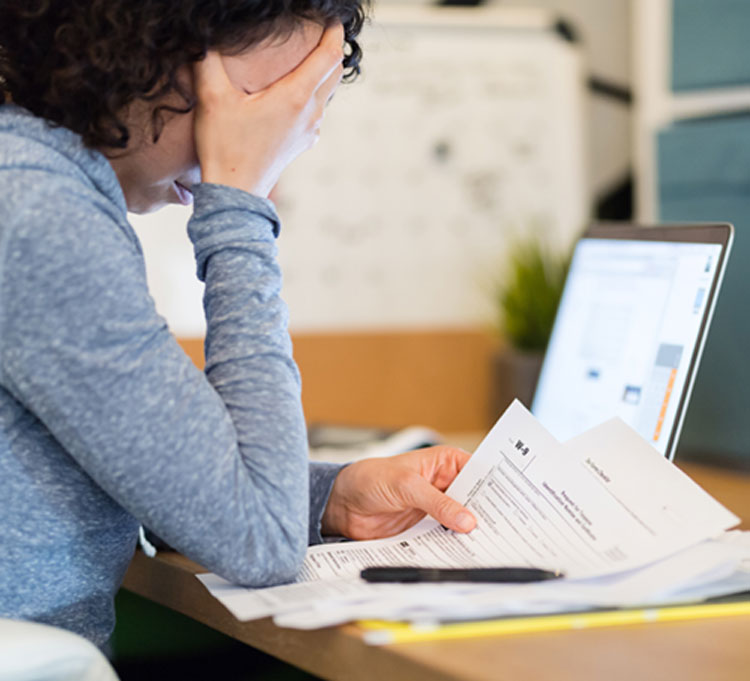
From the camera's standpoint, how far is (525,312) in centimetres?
222

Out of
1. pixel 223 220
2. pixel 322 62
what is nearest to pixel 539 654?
pixel 223 220

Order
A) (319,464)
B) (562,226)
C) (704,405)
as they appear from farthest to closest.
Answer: (562,226) → (704,405) → (319,464)

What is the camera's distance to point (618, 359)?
1.06 meters

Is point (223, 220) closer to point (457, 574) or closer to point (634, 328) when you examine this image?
point (457, 574)

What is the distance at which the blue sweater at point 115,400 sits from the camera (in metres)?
0.66

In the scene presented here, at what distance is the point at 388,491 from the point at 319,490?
0.28 ft

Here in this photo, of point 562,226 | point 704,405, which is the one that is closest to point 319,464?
point 704,405

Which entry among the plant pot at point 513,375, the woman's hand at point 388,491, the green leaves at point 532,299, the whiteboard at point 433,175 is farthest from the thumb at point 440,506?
the whiteboard at point 433,175

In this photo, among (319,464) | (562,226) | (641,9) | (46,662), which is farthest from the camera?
(562,226)

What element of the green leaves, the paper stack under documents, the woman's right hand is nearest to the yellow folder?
the paper stack under documents

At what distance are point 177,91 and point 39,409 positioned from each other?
29 centimetres

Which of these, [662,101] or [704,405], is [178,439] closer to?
[704,405]

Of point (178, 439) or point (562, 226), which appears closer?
point (178, 439)

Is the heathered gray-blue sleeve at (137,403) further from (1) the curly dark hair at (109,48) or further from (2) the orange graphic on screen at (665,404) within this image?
(2) the orange graphic on screen at (665,404)
